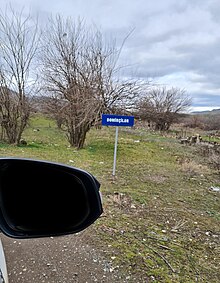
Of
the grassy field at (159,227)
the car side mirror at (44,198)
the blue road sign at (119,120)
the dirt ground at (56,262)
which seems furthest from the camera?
the blue road sign at (119,120)

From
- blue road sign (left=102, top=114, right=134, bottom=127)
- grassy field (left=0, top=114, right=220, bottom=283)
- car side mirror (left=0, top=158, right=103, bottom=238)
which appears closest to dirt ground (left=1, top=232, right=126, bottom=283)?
grassy field (left=0, top=114, right=220, bottom=283)

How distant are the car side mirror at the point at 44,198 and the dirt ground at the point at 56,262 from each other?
5.22 feet

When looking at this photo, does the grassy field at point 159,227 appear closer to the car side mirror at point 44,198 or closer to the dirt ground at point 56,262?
the dirt ground at point 56,262

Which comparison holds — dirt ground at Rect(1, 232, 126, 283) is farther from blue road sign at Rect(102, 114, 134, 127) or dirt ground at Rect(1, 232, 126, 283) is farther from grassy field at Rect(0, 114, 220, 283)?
blue road sign at Rect(102, 114, 134, 127)

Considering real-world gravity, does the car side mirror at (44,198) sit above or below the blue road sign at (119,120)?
below

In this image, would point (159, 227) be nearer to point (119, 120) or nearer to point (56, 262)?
point (56, 262)

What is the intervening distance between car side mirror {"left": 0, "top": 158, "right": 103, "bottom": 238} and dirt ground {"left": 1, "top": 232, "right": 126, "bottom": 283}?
159cm

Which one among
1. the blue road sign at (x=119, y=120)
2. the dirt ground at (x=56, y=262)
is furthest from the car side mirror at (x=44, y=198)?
the blue road sign at (x=119, y=120)

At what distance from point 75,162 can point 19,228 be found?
621 centimetres

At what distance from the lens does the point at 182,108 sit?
93.5 feet

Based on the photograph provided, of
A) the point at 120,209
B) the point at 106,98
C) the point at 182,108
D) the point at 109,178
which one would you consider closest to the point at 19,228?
the point at 120,209

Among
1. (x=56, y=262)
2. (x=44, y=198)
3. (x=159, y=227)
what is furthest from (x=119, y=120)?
(x=44, y=198)

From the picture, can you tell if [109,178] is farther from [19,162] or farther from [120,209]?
[19,162]

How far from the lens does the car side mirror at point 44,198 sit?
90 cm
